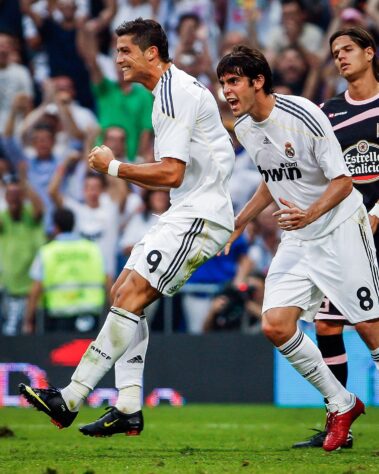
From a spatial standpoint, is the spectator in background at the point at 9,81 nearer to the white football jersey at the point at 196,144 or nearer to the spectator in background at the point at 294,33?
the spectator in background at the point at 294,33

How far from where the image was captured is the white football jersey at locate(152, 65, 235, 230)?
6340mm

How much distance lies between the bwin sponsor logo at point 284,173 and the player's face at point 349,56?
993 mm

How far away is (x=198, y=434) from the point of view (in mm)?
8492

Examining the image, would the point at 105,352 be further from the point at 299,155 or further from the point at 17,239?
the point at 17,239

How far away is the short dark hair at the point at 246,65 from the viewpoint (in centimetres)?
654

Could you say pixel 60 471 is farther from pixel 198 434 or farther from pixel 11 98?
pixel 11 98

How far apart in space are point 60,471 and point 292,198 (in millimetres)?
2358

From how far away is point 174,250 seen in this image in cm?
643

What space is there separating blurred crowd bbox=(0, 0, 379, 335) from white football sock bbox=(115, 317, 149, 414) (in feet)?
16.4

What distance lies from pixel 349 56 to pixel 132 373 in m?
2.61

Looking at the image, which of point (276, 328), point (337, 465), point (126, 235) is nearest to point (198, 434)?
point (276, 328)

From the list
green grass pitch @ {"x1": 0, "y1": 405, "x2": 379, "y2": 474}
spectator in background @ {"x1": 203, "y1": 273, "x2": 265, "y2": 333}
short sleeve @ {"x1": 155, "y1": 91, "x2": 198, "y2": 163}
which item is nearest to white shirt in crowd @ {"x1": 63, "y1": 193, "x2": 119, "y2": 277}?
spectator in background @ {"x1": 203, "y1": 273, "x2": 265, "y2": 333}

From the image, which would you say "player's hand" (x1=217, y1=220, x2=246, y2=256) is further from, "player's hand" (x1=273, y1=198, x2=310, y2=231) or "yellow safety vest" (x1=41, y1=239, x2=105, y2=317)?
"yellow safety vest" (x1=41, y1=239, x2=105, y2=317)

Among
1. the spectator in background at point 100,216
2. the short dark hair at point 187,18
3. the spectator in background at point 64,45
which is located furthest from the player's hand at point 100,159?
the spectator in background at point 64,45
